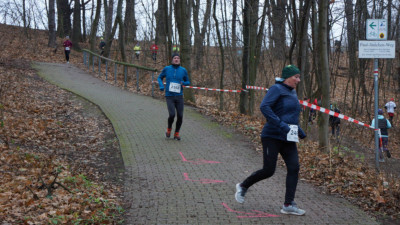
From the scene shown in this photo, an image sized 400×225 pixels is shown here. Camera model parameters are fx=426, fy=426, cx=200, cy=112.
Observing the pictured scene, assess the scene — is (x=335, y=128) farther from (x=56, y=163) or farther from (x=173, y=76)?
(x=56, y=163)

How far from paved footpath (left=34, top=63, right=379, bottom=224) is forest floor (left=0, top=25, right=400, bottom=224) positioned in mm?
302

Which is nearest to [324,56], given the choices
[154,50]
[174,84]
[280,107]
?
[174,84]

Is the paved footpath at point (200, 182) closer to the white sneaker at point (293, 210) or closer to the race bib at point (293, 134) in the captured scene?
the white sneaker at point (293, 210)

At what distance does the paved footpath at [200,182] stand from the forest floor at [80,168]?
11.9 inches

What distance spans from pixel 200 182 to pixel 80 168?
235cm

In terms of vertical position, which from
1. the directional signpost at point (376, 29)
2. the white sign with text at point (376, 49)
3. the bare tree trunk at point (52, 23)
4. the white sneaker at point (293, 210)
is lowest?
the white sneaker at point (293, 210)

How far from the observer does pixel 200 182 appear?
6.97m

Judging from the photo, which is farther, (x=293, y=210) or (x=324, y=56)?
(x=324, y=56)

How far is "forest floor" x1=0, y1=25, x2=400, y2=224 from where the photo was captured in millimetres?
5520

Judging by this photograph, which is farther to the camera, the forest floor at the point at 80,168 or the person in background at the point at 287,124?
the forest floor at the point at 80,168

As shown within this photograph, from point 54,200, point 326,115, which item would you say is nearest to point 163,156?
point 54,200

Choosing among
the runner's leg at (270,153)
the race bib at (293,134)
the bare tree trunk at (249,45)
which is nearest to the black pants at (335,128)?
the bare tree trunk at (249,45)

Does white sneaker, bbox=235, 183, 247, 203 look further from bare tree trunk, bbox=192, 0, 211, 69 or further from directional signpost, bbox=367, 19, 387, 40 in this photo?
bare tree trunk, bbox=192, 0, 211, 69

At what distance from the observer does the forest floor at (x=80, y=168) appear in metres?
5.52
